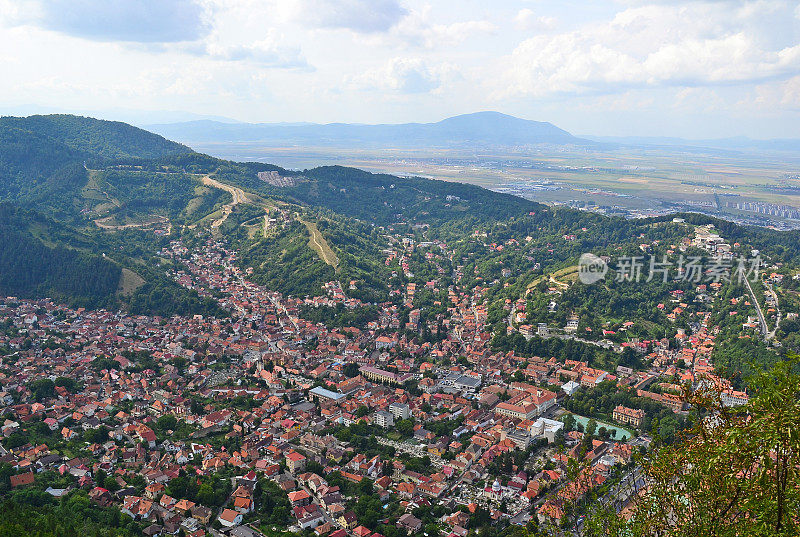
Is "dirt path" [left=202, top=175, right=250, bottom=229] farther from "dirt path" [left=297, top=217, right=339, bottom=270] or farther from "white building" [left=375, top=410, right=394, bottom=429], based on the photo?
"white building" [left=375, top=410, right=394, bottom=429]

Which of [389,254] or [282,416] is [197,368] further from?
[389,254]

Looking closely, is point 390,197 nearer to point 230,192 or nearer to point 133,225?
A: point 230,192

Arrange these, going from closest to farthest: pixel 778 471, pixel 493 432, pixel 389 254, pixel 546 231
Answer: pixel 778 471 < pixel 493 432 < pixel 389 254 < pixel 546 231

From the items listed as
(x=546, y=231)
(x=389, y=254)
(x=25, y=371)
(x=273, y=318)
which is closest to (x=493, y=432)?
(x=273, y=318)

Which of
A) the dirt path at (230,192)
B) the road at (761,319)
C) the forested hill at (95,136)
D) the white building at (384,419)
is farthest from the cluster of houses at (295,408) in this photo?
the forested hill at (95,136)

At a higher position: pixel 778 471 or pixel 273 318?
pixel 778 471

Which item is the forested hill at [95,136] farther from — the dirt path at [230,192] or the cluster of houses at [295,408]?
the cluster of houses at [295,408]
